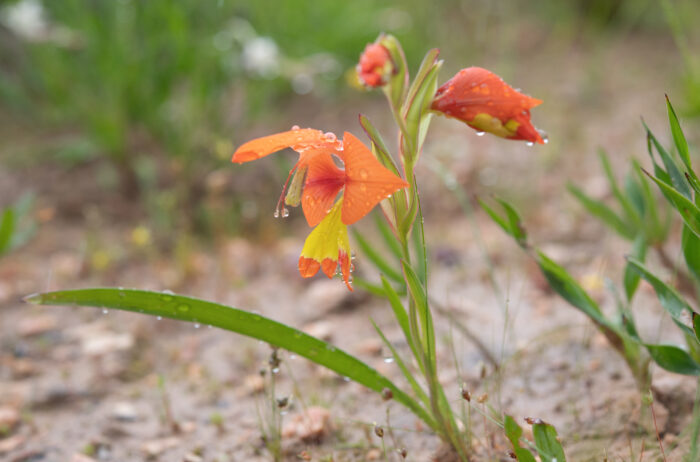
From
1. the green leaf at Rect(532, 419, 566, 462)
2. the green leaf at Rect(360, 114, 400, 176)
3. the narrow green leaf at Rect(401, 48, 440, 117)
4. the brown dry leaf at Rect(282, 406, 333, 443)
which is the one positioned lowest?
the green leaf at Rect(532, 419, 566, 462)

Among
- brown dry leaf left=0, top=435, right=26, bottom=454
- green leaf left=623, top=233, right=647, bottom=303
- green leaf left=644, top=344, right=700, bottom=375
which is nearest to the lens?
green leaf left=644, top=344, right=700, bottom=375

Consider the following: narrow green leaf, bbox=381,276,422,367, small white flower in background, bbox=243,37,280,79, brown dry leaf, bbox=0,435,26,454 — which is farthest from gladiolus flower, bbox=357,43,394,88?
small white flower in background, bbox=243,37,280,79

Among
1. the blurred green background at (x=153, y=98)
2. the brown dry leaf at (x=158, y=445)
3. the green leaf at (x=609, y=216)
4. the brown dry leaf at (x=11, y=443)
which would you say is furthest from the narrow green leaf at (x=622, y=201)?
the brown dry leaf at (x=11, y=443)

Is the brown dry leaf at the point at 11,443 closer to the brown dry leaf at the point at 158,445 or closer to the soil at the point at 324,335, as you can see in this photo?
the soil at the point at 324,335

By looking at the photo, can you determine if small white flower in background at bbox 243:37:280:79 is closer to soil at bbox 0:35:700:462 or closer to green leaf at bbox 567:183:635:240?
soil at bbox 0:35:700:462

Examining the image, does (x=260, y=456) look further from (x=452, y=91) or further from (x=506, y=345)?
(x=452, y=91)

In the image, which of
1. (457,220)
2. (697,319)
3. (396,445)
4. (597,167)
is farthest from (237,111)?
(697,319)

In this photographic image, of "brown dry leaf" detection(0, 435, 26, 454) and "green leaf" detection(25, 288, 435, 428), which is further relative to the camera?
"brown dry leaf" detection(0, 435, 26, 454)
